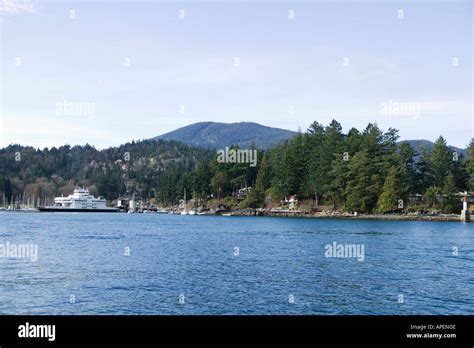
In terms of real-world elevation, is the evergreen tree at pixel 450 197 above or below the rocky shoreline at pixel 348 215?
above

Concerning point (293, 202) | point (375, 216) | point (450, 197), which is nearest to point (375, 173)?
A: point (375, 216)

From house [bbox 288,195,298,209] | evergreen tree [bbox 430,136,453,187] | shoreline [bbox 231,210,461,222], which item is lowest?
shoreline [bbox 231,210,461,222]

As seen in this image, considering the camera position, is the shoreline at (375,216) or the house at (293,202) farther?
the house at (293,202)

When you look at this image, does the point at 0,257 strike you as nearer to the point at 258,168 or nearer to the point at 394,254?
the point at 394,254

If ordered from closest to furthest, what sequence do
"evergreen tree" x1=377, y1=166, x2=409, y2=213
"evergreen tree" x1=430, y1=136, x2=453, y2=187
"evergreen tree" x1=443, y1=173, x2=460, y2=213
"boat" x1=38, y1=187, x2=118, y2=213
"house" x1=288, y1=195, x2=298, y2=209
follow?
"evergreen tree" x1=443, y1=173, x2=460, y2=213
"evergreen tree" x1=377, y1=166, x2=409, y2=213
"evergreen tree" x1=430, y1=136, x2=453, y2=187
"house" x1=288, y1=195, x2=298, y2=209
"boat" x1=38, y1=187, x2=118, y2=213

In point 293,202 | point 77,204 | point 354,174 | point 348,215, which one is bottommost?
point 348,215

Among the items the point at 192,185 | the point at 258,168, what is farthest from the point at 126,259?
the point at 192,185

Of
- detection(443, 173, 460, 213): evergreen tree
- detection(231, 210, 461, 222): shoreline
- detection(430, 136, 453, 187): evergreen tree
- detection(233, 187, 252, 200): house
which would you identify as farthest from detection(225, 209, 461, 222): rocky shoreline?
detection(430, 136, 453, 187): evergreen tree

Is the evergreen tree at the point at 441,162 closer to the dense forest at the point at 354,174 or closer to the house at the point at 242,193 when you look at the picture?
the dense forest at the point at 354,174

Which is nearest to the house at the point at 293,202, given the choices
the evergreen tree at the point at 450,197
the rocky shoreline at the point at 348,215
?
the rocky shoreline at the point at 348,215

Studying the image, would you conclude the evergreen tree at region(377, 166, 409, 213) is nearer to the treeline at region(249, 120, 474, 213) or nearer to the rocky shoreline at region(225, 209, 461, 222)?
the treeline at region(249, 120, 474, 213)

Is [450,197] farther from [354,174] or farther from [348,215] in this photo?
[348,215]

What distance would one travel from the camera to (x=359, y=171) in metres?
87.2
